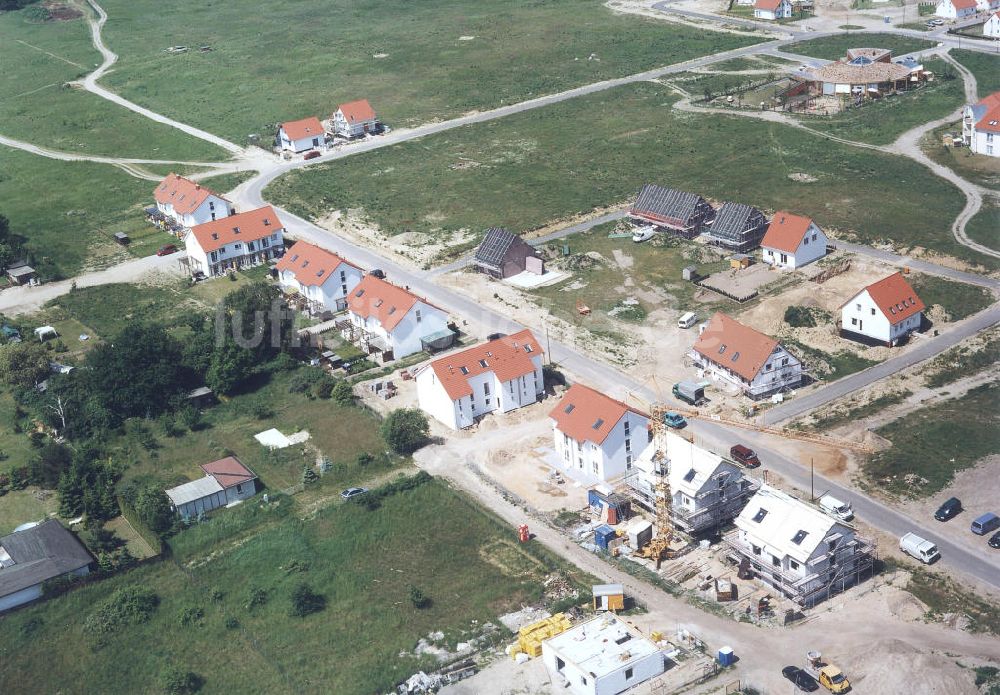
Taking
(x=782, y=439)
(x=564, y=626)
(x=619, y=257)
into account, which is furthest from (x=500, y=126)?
(x=564, y=626)

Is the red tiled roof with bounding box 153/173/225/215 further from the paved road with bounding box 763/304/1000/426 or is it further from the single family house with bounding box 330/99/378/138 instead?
the paved road with bounding box 763/304/1000/426

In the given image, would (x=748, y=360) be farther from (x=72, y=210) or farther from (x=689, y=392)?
(x=72, y=210)

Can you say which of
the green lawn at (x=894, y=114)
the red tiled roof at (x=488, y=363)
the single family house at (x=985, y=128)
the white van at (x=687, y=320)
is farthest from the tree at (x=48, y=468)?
the single family house at (x=985, y=128)

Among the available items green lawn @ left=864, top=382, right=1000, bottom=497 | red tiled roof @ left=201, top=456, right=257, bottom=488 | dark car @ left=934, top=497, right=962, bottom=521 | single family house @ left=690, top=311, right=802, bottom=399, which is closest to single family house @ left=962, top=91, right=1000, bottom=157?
green lawn @ left=864, top=382, right=1000, bottom=497

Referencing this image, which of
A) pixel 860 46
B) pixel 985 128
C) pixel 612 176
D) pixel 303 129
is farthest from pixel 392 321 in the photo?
pixel 860 46

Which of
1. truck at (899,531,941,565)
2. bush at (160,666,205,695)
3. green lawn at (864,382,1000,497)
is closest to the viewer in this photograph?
bush at (160,666,205,695)

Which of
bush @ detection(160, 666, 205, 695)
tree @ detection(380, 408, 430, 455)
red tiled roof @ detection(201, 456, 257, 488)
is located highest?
tree @ detection(380, 408, 430, 455)
